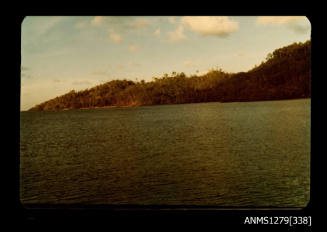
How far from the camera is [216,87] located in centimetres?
9294

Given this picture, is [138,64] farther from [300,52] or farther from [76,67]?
[300,52]

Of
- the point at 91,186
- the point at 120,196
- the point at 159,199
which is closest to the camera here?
the point at 159,199

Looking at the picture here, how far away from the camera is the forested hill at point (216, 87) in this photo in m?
85.0

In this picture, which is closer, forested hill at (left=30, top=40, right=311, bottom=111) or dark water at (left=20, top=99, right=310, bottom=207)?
dark water at (left=20, top=99, right=310, bottom=207)

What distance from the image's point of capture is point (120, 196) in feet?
33.3

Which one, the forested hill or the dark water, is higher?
the forested hill

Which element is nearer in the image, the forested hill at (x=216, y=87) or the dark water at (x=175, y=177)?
the dark water at (x=175, y=177)

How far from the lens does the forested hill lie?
85.0 meters

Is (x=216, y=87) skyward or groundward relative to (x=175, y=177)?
skyward

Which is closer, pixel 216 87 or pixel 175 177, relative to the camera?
pixel 175 177

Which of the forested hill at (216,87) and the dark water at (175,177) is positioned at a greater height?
the forested hill at (216,87)

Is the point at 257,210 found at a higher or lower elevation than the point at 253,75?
lower
